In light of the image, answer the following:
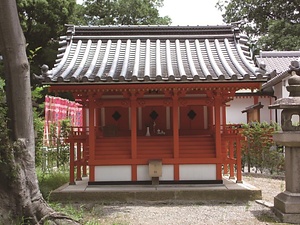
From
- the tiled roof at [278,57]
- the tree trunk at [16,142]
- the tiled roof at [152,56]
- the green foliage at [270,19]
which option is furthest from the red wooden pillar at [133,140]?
the green foliage at [270,19]

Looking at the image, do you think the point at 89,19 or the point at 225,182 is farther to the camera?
the point at 89,19

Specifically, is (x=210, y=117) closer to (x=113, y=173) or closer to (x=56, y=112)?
(x=113, y=173)

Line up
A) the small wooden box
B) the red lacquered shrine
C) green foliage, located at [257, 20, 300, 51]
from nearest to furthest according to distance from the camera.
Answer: the red lacquered shrine, the small wooden box, green foliage, located at [257, 20, 300, 51]

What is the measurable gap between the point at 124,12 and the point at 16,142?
3042 cm

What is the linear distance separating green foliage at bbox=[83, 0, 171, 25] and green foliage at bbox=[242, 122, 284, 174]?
21756 mm

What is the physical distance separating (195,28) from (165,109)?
2.94m

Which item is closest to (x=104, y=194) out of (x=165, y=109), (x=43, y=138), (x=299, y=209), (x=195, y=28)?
(x=165, y=109)

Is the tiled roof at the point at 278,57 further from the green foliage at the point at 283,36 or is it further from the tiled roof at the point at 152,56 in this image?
the tiled roof at the point at 152,56

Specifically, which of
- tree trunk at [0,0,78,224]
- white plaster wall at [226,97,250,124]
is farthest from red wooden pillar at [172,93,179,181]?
white plaster wall at [226,97,250,124]

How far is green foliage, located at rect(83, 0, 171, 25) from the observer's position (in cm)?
3478

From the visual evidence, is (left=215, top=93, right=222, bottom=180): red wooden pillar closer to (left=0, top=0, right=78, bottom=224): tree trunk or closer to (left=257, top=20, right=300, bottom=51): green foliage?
(left=0, top=0, right=78, bottom=224): tree trunk

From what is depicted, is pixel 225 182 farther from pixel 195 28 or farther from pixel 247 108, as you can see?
pixel 247 108

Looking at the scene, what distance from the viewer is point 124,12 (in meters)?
35.2

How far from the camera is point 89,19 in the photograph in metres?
37.1
